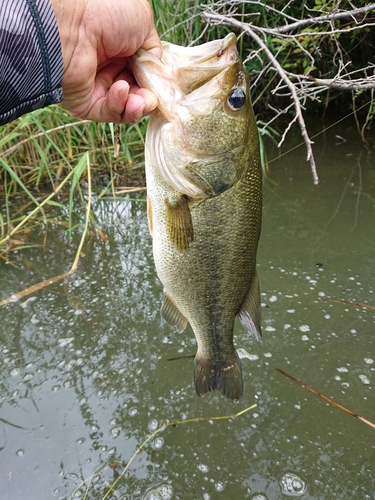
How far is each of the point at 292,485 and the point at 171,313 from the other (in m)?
0.81

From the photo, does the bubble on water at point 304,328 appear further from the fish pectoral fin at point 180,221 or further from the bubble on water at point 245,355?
the fish pectoral fin at point 180,221

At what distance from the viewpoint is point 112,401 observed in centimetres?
207

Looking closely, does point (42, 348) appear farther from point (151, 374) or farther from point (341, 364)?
point (341, 364)

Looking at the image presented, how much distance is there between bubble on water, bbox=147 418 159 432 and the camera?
1.95 meters

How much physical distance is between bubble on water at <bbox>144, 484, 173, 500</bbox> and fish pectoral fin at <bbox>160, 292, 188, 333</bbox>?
602mm

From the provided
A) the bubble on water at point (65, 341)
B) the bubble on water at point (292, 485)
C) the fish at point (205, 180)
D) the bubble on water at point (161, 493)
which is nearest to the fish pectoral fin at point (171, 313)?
the fish at point (205, 180)

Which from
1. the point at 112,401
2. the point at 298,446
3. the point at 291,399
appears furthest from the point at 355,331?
the point at 112,401

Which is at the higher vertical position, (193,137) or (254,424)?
(193,137)

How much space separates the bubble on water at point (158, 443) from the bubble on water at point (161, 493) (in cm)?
17

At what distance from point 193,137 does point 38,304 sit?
170 centimetres

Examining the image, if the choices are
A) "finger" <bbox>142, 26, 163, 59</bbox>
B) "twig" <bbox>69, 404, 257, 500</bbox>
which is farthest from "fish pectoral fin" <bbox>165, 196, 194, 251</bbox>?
"twig" <bbox>69, 404, 257, 500</bbox>

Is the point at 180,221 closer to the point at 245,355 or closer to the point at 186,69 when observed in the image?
the point at 186,69

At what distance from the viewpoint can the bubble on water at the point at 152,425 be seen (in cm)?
195

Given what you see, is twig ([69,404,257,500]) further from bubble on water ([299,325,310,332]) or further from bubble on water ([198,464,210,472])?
bubble on water ([299,325,310,332])
